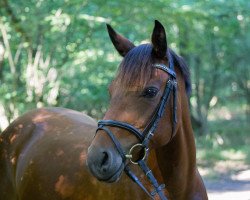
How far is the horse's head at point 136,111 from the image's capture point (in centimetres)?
246

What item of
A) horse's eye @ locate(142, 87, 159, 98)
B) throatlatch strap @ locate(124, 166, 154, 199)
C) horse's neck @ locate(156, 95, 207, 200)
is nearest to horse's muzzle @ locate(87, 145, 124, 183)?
throatlatch strap @ locate(124, 166, 154, 199)

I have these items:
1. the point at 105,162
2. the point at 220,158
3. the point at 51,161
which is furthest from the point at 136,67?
the point at 220,158

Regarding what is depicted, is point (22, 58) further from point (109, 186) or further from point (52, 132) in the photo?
point (109, 186)

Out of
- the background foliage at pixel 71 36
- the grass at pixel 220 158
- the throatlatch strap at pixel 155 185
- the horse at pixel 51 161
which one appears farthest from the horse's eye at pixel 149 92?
the grass at pixel 220 158

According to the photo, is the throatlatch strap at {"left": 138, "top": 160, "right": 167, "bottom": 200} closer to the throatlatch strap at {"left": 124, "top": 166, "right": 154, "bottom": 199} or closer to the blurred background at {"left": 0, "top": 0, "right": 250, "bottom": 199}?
the throatlatch strap at {"left": 124, "top": 166, "right": 154, "bottom": 199}

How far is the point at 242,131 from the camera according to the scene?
20.6 m

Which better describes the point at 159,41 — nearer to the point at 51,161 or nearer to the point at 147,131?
the point at 147,131

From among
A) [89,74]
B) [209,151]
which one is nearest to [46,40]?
[89,74]

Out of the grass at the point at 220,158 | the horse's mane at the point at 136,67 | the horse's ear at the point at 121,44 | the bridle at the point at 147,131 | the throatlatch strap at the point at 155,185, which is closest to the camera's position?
the bridle at the point at 147,131

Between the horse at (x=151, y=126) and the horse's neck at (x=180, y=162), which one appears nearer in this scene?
the horse at (x=151, y=126)

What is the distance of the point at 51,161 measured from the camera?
12.9 feet

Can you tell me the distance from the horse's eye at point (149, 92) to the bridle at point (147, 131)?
→ 8 centimetres

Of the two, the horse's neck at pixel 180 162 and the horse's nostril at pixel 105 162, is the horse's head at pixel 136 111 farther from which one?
the horse's neck at pixel 180 162

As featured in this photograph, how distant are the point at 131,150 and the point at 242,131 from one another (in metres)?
18.8
